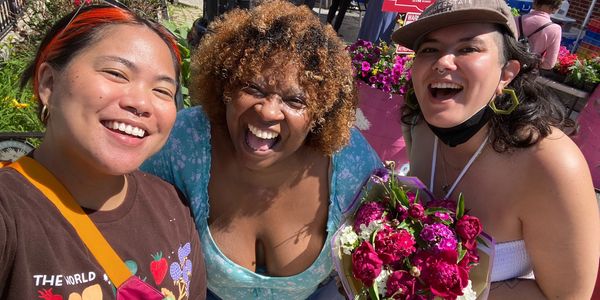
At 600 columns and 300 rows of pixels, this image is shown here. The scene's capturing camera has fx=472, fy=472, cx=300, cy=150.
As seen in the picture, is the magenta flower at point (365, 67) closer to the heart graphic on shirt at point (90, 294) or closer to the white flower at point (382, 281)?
the white flower at point (382, 281)

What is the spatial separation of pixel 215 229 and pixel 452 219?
987 millimetres

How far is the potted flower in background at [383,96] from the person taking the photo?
3.35 metres

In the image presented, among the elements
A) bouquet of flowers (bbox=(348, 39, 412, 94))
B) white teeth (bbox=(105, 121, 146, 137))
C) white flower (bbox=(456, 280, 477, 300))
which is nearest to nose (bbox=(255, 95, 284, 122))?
white teeth (bbox=(105, 121, 146, 137))

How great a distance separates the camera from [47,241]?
1.17 meters

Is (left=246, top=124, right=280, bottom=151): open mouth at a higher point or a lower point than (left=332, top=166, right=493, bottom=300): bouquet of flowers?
higher

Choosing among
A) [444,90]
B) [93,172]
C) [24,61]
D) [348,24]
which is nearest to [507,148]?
[444,90]

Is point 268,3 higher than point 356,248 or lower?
higher

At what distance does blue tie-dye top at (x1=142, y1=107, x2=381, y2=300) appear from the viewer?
1.95 metres

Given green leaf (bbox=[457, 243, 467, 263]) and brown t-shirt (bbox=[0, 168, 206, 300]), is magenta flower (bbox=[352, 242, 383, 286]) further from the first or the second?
brown t-shirt (bbox=[0, 168, 206, 300])

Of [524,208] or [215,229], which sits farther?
[215,229]

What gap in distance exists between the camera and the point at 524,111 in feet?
6.13

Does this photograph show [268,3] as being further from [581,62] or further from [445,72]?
[581,62]

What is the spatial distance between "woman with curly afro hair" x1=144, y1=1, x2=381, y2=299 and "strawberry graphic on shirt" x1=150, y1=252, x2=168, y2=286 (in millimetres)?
484

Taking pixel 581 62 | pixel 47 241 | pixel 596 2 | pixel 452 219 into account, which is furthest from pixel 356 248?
pixel 596 2
